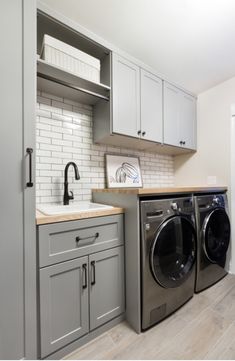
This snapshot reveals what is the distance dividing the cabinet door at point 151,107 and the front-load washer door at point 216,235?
99cm

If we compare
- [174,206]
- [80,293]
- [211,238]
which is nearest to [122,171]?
[174,206]

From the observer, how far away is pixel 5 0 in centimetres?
99

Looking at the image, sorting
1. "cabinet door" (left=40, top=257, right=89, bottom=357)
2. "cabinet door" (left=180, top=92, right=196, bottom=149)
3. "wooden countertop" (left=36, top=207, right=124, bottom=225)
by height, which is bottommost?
"cabinet door" (left=40, top=257, right=89, bottom=357)

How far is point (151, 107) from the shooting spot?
6.59ft

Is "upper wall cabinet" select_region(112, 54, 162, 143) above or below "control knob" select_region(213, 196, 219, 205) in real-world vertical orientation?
above

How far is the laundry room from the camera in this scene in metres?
1.04

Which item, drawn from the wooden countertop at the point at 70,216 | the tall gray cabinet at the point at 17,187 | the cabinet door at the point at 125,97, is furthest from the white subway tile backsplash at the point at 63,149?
the tall gray cabinet at the point at 17,187

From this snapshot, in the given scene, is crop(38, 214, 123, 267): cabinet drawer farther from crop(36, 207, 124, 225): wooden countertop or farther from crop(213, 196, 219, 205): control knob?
crop(213, 196, 219, 205): control knob

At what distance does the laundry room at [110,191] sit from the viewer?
1.04 metres

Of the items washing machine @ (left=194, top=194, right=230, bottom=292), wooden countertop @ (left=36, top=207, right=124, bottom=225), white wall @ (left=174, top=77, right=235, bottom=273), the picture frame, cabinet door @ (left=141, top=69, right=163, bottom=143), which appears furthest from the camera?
white wall @ (left=174, top=77, right=235, bottom=273)

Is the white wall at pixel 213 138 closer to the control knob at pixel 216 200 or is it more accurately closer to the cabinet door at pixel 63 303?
the control knob at pixel 216 200

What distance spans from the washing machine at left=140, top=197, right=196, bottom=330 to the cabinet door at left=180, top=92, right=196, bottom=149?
101cm

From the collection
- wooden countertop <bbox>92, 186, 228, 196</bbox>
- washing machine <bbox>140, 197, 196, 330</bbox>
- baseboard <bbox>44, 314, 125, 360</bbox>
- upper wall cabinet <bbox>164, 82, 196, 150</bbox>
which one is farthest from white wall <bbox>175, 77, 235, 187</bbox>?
baseboard <bbox>44, 314, 125, 360</bbox>

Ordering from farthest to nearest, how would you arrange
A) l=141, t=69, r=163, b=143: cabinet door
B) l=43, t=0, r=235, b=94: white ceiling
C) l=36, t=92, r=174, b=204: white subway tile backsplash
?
l=141, t=69, r=163, b=143: cabinet door, l=36, t=92, r=174, b=204: white subway tile backsplash, l=43, t=0, r=235, b=94: white ceiling
